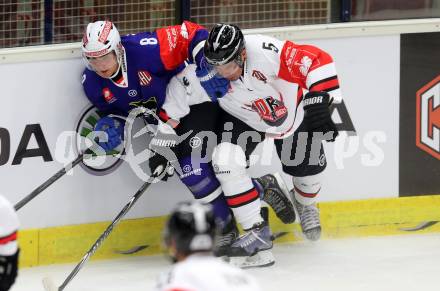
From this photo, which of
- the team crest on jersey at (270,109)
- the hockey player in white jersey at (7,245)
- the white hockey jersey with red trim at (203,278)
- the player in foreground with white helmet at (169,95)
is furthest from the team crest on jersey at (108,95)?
the white hockey jersey with red trim at (203,278)

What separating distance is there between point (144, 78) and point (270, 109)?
0.54 metres

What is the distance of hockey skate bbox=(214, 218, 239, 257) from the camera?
16.4 feet

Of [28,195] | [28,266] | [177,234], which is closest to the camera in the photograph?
[177,234]

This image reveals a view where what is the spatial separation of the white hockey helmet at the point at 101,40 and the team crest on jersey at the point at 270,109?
60 cm

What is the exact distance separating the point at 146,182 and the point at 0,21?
89cm

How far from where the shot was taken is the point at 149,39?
Result: 4.93m

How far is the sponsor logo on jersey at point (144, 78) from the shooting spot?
4918mm

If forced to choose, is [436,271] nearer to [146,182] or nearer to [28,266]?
[146,182]

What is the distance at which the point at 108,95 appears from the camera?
194 inches

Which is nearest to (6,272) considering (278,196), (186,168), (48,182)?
(48,182)

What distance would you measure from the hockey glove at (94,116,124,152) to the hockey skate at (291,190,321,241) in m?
0.87

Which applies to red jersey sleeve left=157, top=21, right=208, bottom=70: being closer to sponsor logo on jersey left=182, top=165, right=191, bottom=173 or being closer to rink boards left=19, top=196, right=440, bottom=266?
sponsor logo on jersey left=182, top=165, right=191, bottom=173

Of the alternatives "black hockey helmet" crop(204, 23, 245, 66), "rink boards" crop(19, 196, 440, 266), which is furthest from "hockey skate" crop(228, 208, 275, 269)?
"black hockey helmet" crop(204, 23, 245, 66)

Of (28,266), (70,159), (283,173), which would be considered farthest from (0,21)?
(283,173)
